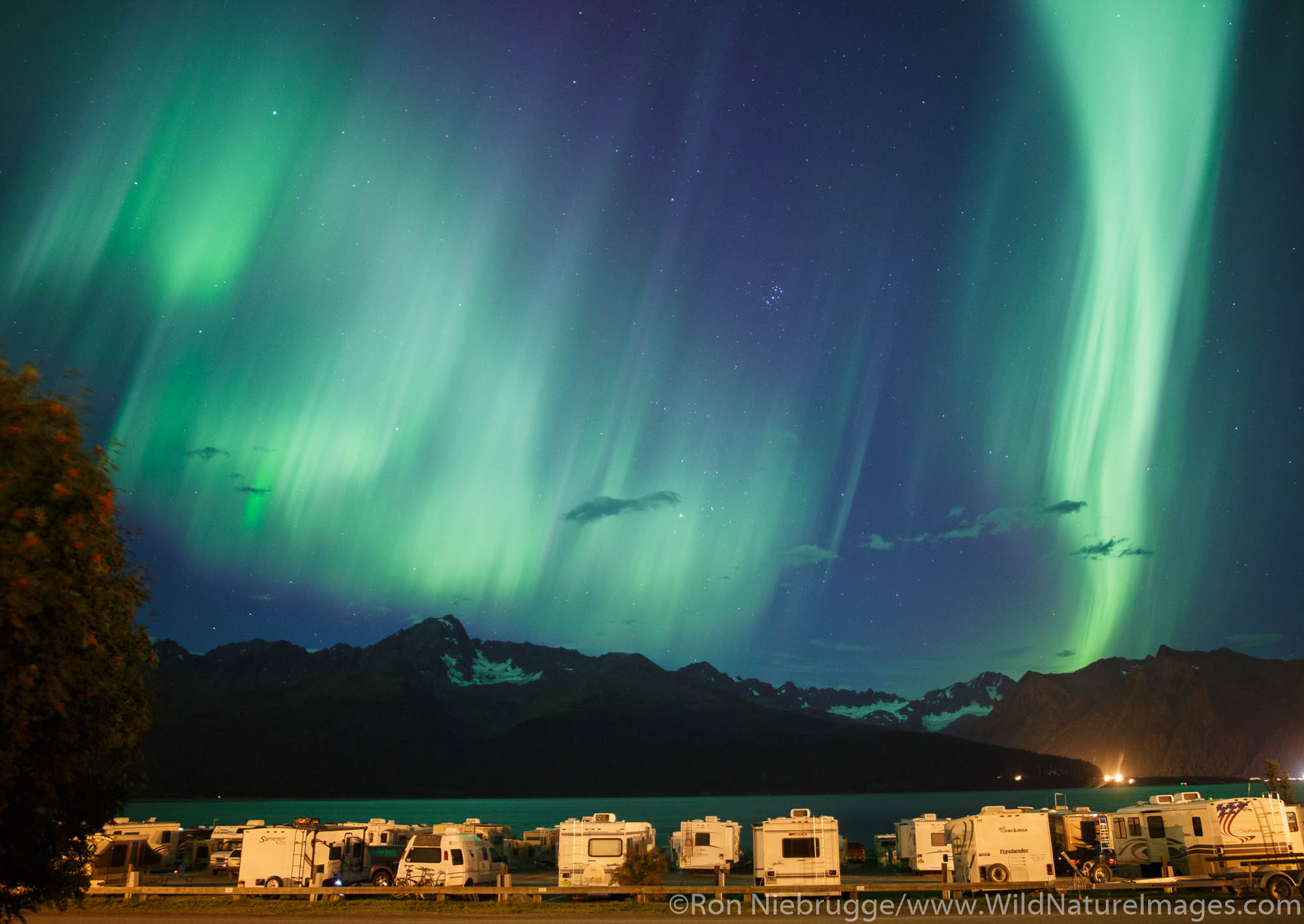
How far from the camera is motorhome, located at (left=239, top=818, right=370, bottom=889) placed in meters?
33.7

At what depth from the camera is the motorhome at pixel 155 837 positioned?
42.3 metres

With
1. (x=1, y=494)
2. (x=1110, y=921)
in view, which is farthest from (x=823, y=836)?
(x=1, y=494)

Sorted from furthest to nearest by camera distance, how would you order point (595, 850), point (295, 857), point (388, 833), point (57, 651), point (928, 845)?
point (388, 833) < point (928, 845) < point (295, 857) < point (595, 850) < point (57, 651)

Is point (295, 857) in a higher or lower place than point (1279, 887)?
lower

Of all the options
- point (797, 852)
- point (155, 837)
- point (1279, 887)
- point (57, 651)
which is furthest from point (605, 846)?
point (155, 837)

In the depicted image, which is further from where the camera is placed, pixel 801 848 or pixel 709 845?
pixel 709 845

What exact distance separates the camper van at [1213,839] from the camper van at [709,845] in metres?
14.8

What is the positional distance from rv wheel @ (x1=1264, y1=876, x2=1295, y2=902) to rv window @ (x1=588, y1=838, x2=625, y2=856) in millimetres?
20102

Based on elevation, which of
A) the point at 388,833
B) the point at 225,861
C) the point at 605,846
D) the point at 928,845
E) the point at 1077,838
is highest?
the point at 1077,838

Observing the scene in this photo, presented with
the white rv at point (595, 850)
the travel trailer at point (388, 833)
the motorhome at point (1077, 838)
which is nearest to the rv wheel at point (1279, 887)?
the motorhome at point (1077, 838)

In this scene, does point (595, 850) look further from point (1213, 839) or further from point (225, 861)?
point (1213, 839)

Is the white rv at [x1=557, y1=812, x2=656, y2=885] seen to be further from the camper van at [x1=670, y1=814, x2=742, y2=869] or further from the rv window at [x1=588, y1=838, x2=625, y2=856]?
the camper van at [x1=670, y1=814, x2=742, y2=869]

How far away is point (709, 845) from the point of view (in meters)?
38.0

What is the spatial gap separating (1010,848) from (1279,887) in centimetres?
770
